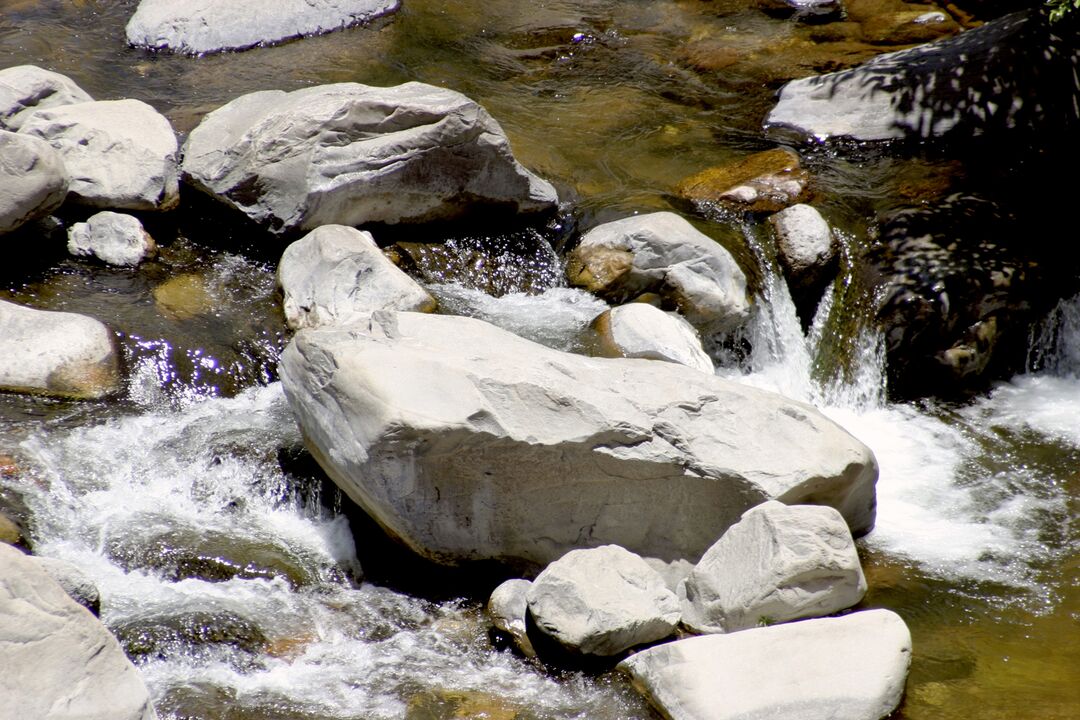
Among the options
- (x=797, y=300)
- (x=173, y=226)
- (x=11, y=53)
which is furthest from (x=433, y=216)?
(x=11, y=53)

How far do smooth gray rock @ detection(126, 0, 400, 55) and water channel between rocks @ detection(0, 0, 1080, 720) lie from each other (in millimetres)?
222

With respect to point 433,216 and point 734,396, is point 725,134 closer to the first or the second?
point 433,216

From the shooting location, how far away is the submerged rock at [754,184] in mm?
8109

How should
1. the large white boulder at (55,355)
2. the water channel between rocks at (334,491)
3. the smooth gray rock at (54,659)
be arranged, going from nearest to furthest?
the smooth gray rock at (54,659), the water channel between rocks at (334,491), the large white boulder at (55,355)

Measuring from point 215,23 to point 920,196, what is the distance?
6479mm

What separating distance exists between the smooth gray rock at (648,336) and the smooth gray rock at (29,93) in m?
4.21

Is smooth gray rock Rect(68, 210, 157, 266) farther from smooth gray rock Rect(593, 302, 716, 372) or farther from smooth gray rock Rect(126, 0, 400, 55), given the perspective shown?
smooth gray rock Rect(126, 0, 400, 55)

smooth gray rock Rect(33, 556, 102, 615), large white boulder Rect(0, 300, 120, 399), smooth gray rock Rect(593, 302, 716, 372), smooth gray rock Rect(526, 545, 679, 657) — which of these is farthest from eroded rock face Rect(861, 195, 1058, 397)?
smooth gray rock Rect(33, 556, 102, 615)

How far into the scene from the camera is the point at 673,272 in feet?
23.6

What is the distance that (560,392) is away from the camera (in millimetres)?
5121

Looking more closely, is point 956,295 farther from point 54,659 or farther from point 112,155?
point 54,659

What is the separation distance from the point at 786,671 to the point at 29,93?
255 inches

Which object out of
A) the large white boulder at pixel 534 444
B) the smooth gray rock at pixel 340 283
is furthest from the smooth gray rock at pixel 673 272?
the large white boulder at pixel 534 444

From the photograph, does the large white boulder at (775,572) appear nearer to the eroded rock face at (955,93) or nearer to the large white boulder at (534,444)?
the large white boulder at (534,444)
